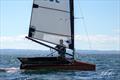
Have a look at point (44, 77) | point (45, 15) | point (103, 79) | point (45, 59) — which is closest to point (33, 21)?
point (45, 15)

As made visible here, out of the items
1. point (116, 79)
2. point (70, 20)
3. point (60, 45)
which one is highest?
point (70, 20)

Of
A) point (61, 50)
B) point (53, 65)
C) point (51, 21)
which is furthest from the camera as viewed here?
point (51, 21)

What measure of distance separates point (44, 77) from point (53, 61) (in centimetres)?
515

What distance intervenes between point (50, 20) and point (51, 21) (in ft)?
0.54

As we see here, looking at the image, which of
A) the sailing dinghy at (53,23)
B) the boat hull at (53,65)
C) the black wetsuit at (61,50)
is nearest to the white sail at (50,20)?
the sailing dinghy at (53,23)

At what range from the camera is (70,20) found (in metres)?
48.0

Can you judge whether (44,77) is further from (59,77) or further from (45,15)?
(45,15)

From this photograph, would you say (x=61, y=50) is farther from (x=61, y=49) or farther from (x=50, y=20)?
(x=50, y=20)

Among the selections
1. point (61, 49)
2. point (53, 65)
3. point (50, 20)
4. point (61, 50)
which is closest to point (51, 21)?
point (50, 20)

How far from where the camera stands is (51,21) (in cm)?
4856

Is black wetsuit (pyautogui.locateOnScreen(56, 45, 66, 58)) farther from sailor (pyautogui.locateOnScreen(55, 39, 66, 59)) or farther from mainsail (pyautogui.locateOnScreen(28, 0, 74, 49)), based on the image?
mainsail (pyautogui.locateOnScreen(28, 0, 74, 49))

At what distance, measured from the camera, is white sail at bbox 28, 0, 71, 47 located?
158 feet

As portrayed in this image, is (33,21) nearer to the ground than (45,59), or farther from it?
farther from it

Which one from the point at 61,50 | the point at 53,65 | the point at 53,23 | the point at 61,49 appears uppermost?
the point at 53,23
